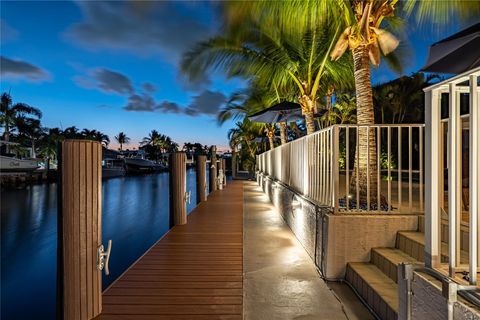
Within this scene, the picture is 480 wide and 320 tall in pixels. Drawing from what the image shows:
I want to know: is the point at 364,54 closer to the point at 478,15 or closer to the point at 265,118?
the point at 478,15

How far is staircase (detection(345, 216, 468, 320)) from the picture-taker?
2.54m

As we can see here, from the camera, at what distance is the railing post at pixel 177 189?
19.6ft

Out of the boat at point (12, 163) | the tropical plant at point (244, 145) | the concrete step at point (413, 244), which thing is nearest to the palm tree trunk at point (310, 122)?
the concrete step at point (413, 244)

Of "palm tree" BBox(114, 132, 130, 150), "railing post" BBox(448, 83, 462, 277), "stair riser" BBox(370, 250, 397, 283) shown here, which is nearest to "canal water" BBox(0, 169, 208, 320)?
"stair riser" BBox(370, 250, 397, 283)

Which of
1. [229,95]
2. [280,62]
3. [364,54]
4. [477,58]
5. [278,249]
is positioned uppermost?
[229,95]

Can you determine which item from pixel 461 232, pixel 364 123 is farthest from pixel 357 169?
pixel 461 232

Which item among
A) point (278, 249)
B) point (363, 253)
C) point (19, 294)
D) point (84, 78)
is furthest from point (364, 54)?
point (84, 78)

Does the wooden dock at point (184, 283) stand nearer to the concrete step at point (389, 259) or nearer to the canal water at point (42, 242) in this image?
the concrete step at point (389, 259)

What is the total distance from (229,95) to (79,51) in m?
24.3

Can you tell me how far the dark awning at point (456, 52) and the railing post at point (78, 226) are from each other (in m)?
3.01

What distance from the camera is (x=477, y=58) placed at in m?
2.62

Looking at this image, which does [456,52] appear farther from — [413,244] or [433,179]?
[413,244]

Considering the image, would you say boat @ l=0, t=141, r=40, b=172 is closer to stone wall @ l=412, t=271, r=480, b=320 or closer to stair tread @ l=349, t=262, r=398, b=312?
stair tread @ l=349, t=262, r=398, b=312

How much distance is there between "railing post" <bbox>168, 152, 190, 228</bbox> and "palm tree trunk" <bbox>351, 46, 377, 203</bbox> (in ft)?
10.7
